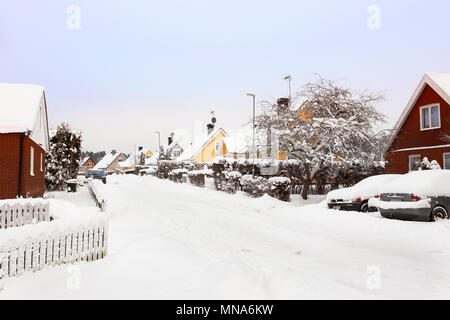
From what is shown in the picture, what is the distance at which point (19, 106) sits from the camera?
16125 mm

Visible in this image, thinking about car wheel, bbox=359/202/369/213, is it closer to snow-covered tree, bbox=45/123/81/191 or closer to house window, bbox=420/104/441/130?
house window, bbox=420/104/441/130

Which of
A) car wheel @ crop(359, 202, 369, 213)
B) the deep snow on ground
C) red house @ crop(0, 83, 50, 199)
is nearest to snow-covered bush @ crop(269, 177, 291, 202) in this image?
car wheel @ crop(359, 202, 369, 213)

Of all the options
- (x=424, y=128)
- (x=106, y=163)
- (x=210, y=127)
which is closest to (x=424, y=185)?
(x=424, y=128)

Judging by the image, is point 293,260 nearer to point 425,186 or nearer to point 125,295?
point 125,295

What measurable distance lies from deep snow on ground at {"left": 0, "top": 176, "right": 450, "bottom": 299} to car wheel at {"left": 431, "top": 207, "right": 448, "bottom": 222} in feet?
1.75

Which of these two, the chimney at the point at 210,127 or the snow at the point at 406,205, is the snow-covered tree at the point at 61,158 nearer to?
the snow at the point at 406,205

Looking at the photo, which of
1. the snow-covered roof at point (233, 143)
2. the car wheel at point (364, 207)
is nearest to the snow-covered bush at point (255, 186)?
the car wheel at point (364, 207)

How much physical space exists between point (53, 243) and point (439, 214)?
11114 millimetres

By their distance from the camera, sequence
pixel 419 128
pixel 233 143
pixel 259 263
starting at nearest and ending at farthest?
pixel 259 263 → pixel 419 128 → pixel 233 143

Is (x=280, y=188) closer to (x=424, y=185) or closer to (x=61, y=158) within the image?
(x=424, y=185)

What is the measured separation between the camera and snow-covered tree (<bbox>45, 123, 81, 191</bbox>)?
85.6 ft

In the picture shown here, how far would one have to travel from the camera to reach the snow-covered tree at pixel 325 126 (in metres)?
17.8

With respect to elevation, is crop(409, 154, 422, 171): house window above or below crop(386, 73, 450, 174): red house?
below
